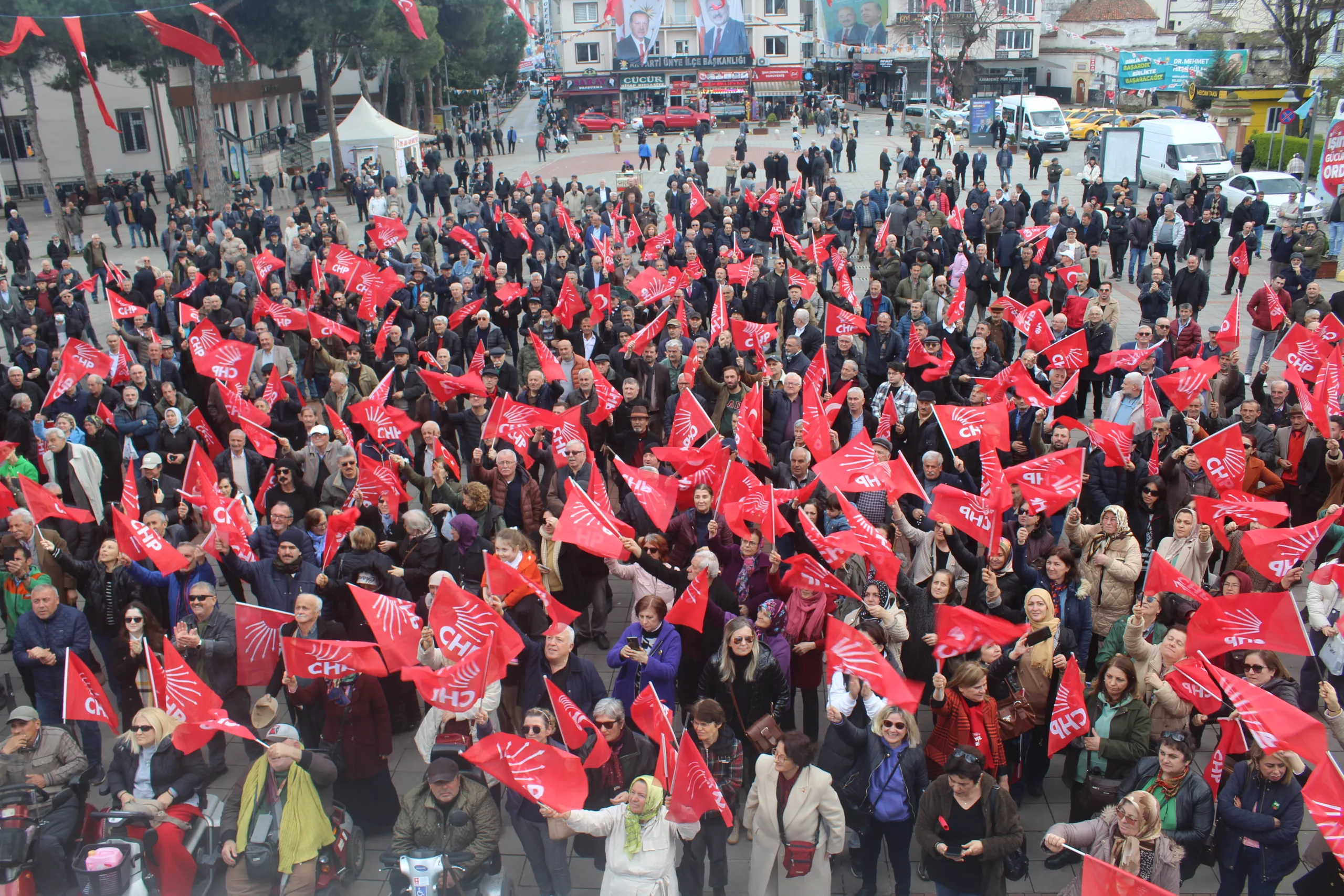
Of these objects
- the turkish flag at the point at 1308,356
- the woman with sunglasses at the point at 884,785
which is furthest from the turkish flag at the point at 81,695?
the turkish flag at the point at 1308,356

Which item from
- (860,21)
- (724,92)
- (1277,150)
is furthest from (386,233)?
(860,21)

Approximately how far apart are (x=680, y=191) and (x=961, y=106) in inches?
1911

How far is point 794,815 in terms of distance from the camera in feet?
17.4

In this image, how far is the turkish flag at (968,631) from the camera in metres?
6.22

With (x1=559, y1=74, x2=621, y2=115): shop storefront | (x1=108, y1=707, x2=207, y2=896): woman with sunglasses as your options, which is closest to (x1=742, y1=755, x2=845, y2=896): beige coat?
(x1=108, y1=707, x2=207, y2=896): woman with sunglasses

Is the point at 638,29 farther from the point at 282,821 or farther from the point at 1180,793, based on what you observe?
the point at 1180,793

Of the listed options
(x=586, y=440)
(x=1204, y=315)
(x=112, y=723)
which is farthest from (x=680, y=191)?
(x=112, y=723)

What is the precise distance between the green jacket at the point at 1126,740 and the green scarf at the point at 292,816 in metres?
4.17

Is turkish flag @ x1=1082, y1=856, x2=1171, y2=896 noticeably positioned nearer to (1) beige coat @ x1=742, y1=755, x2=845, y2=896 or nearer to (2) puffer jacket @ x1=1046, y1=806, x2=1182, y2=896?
(2) puffer jacket @ x1=1046, y1=806, x2=1182, y2=896

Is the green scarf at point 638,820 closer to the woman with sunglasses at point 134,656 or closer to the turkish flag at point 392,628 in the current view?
the turkish flag at point 392,628

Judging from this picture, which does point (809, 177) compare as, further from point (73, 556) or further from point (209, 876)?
point (209, 876)

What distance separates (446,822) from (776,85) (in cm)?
7670

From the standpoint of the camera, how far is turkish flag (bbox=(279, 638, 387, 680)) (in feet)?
20.7

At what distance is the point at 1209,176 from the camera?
96.6 feet
